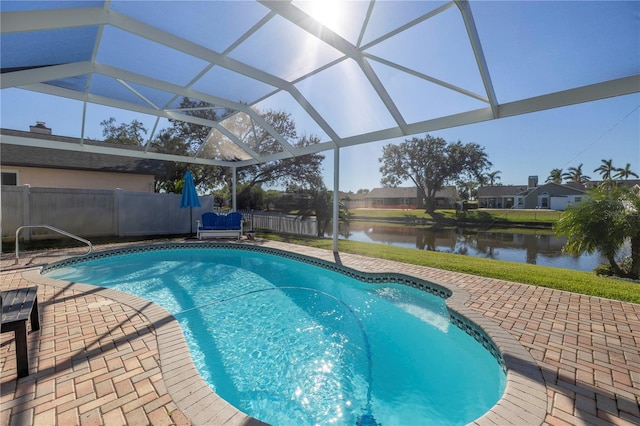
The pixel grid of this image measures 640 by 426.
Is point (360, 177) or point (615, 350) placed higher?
point (360, 177)

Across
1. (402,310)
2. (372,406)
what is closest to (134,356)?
(372,406)

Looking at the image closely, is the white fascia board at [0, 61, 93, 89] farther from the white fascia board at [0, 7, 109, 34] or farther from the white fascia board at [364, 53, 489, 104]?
the white fascia board at [364, 53, 489, 104]

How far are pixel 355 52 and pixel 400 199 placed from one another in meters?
Result: 38.3

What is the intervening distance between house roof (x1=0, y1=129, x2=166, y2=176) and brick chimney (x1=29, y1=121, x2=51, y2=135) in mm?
751

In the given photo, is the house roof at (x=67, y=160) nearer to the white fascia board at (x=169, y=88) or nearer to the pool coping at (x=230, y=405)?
the white fascia board at (x=169, y=88)

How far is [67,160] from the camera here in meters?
13.2

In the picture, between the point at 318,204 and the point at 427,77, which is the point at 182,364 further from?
the point at 318,204

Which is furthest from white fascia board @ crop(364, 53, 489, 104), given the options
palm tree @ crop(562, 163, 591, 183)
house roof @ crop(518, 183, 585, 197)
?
palm tree @ crop(562, 163, 591, 183)

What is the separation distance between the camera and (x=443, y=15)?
4230 mm

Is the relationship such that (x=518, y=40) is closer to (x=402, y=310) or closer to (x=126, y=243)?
(x=402, y=310)

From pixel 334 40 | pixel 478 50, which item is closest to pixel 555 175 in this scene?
pixel 478 50

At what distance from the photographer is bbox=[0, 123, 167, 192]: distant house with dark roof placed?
12211 mm

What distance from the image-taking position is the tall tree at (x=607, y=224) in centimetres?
643

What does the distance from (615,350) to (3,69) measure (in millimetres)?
10090
